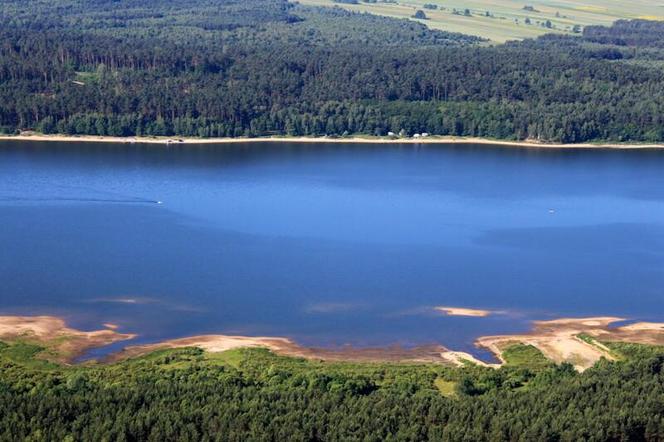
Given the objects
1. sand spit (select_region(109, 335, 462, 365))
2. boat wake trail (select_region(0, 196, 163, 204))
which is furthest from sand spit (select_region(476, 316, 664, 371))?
boat wake trail (select_region(0, 196, 163, 204))

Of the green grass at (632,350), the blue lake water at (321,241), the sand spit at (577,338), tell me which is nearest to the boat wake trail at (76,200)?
the blue lake water at (321,241)

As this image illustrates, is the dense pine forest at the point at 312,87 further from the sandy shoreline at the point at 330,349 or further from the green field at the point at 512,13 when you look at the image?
the sandy shoreline at the point at 330,349

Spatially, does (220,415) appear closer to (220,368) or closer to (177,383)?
(177,383)

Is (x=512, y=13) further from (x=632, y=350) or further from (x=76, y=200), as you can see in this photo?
(x=632, y=350)

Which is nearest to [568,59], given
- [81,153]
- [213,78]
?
[213,78]

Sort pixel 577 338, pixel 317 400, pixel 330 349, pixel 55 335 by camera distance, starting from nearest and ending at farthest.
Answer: pixel 317 400 → pixel 330 349 → pixel 55 335 → pixel 577 338

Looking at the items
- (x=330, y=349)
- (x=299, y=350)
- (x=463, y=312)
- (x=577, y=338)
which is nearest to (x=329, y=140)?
(x=463, y=312)
